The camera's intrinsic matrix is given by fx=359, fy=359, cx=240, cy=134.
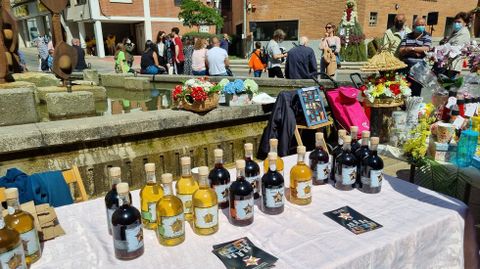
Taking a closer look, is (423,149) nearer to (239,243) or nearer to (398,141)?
(398,141)

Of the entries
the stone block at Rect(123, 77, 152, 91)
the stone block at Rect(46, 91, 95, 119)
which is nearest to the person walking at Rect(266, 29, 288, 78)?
the stone block at Rect(123, 77, 152, 91)

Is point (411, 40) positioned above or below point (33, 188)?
above

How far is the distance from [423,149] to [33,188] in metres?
2.63

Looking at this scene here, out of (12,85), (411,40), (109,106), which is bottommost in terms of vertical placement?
(109,106)

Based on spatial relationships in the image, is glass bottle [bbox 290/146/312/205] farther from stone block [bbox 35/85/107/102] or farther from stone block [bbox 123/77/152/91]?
stone block [bbox 123/77/152/91]

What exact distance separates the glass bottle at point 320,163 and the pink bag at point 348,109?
227 cm

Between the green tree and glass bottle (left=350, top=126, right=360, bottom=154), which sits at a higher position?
the green tree

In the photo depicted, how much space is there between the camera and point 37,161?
326cm

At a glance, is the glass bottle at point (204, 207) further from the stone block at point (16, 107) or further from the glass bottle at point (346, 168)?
the stone block at point (16, 107)

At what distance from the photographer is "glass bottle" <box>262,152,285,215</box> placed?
184 cm

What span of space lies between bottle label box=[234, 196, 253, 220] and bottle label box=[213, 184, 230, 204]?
0.22 m

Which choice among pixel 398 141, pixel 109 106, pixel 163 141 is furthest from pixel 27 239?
pixel 109 106

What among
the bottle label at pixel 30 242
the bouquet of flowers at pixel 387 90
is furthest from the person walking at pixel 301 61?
the bottle label at pixel 30 242

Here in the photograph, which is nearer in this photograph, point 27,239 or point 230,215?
point 27,239
